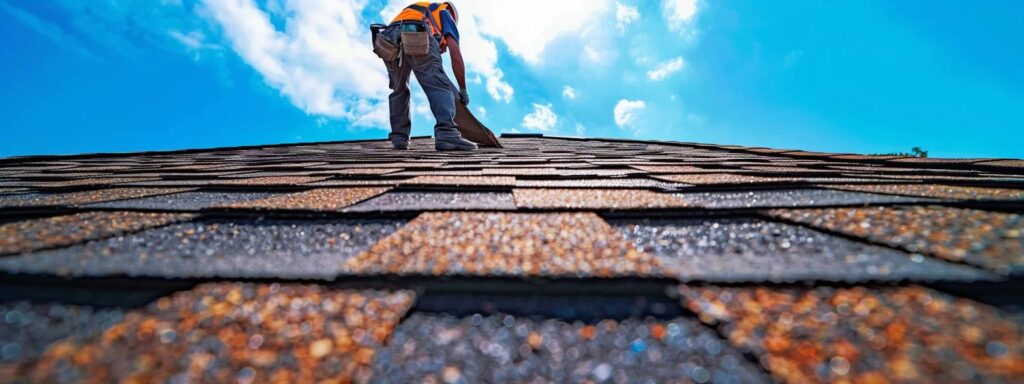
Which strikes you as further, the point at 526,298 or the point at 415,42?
the point at 415,42

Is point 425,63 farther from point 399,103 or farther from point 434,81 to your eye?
point 399,103

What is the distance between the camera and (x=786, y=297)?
413 mm

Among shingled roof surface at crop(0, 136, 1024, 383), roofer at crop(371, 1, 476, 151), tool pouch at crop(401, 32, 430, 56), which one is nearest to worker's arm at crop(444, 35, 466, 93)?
roofer at crop(371, 1, 476, 151)

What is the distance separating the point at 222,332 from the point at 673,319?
0.46 metres

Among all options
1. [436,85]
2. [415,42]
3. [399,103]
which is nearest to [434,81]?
[436,85]

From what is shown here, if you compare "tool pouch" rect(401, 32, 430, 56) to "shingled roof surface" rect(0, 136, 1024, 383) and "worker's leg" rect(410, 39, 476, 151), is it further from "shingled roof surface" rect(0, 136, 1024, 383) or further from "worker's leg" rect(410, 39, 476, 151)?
"shingled roof surface" rect(0, 136, 1024, 383)

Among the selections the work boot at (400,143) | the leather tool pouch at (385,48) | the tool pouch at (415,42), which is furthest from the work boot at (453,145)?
the leather tool pouch at (385,48)

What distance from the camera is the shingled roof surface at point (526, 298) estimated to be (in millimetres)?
332

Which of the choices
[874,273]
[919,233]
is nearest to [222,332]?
[874,273]

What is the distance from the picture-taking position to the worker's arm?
12.0 ft

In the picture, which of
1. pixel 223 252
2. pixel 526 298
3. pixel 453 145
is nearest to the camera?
pixel 526 298

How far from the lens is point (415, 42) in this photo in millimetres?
3348

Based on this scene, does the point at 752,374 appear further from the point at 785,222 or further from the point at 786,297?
the point at 785,222

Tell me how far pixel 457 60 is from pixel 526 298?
11.9 feet
